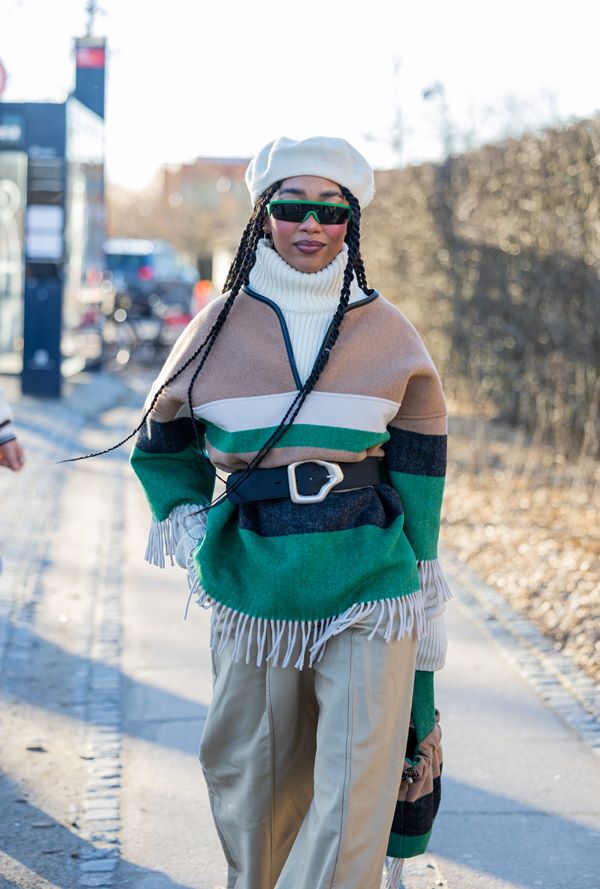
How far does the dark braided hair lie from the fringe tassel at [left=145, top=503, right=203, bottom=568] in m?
0.04

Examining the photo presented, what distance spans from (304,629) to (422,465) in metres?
0.46

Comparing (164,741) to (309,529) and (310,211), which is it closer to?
(309,529)

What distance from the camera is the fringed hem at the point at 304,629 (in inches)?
113

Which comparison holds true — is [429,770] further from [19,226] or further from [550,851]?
[19,226]

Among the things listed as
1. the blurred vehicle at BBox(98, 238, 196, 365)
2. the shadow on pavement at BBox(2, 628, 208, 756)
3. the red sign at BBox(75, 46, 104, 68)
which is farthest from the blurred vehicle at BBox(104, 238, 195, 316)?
the shadow on pavement at BBox(2, 628, 208, 756)

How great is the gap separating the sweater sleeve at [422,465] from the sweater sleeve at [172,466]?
49cm

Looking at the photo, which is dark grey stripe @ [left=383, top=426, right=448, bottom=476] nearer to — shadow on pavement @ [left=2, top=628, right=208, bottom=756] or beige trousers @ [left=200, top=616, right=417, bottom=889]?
Result: beige trousers @ [left=200, top=616, right=417, bottom=889]

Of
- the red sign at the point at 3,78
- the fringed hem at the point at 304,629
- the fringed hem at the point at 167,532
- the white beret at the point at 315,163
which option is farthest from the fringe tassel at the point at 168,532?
the red sign at the point at 3,78

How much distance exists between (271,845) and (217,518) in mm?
Answer: 773

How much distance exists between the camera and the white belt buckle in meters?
2.87

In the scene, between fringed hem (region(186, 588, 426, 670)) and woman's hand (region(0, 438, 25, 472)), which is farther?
woman's hand (region(0, 438, 25, 472))

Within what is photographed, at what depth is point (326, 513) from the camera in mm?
2877

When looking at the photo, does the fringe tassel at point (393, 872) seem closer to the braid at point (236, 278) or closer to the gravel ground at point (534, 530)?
the braid at point (236, 278)

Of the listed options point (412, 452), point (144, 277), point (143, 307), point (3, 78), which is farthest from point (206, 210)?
point (412, 452)
